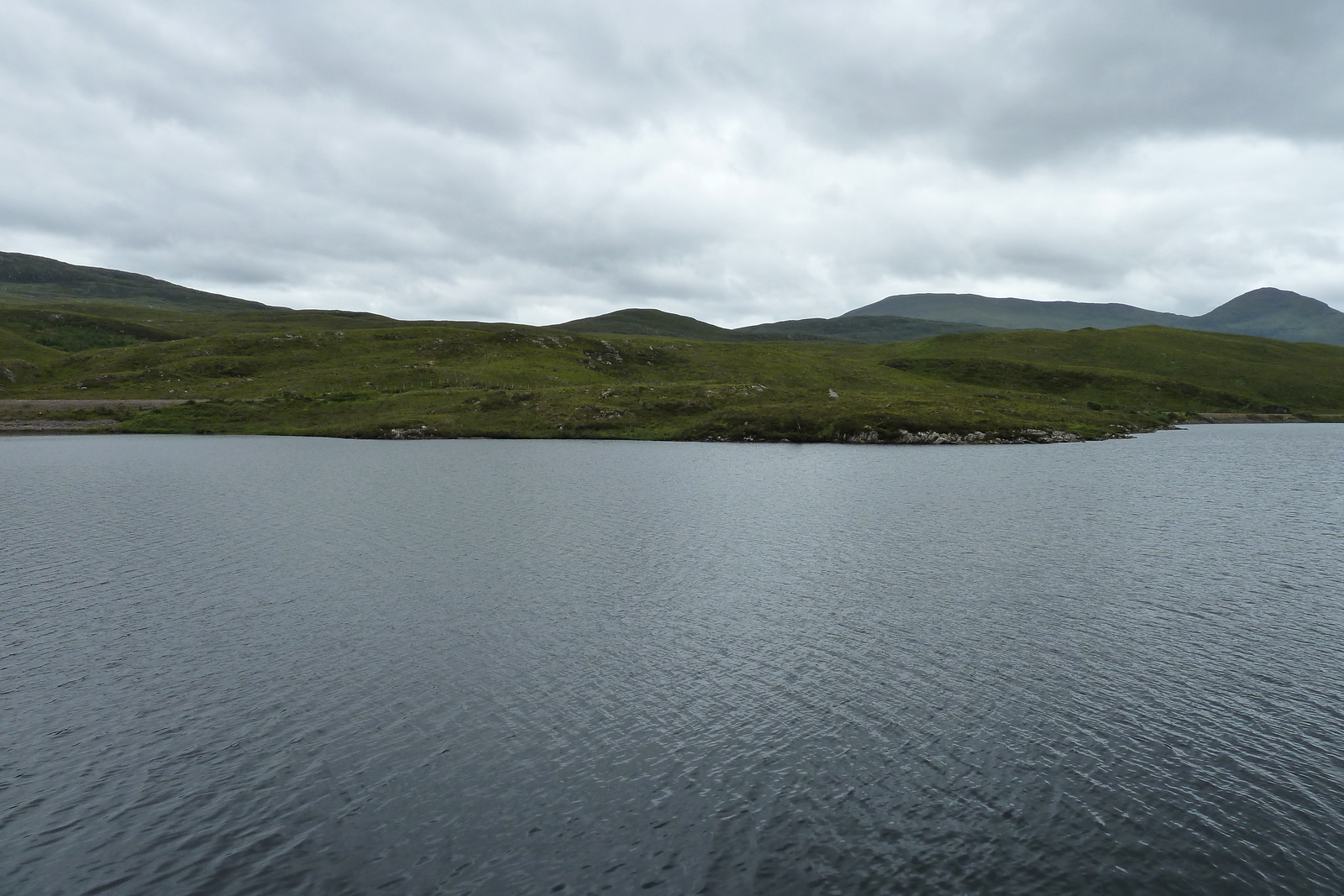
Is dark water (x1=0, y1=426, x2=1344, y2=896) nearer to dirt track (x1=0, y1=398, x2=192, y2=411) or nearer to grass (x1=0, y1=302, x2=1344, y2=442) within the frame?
grass (x1=0, y1=302, x2=1344, y2=442)

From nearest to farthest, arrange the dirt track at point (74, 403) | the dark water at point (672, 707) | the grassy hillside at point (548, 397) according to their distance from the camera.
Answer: the dark water at point (672, 707)
the grassy hillside at point (548, 397)
the dirt track at point (74, 403)

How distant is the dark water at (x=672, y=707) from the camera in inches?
659

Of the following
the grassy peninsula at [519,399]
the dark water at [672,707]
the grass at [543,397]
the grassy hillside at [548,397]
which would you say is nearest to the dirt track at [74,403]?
the grassy peninsula at [519,399]

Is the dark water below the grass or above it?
below

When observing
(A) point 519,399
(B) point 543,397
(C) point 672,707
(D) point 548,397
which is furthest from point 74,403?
(C) point 672,707

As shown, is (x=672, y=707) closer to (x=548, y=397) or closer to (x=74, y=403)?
(x=548, y=397)

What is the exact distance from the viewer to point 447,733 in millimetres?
22266

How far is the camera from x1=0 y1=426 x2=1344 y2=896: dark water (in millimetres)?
16734

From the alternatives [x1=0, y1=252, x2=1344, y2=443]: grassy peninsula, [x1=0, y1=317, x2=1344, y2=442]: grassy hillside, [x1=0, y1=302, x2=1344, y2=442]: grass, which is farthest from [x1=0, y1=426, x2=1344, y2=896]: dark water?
[x1=0, y1=252, x2=1344, y2=443]: grassy peninsula

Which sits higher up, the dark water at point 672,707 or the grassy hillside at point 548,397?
the grassy hillside at point 548,397

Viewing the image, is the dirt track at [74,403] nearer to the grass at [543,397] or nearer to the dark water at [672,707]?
the grass at [543,397]

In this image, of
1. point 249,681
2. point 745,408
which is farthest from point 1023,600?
point 745,408

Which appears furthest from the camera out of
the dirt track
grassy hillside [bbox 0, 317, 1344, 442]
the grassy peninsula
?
the dirt track

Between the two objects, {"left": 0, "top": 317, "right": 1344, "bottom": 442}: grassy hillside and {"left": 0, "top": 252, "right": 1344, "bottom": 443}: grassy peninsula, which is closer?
{"left": 0, "top": 317, "right": 1344, "bottom": 442}: grassy hillside
